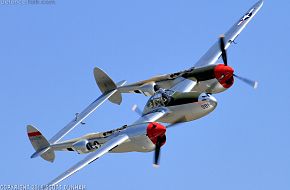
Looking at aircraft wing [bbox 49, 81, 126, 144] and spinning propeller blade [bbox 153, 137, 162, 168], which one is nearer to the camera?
spinning propeller blade [bbox 153, 137, 162, 168]

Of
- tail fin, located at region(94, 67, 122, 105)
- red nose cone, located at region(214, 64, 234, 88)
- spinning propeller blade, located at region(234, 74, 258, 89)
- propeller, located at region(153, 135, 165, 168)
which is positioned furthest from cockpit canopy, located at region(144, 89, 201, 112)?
tail fin, located at region(94, 67, 122, 105)

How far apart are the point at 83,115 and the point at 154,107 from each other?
29.4 feet

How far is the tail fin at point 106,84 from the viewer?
6431 centimetres

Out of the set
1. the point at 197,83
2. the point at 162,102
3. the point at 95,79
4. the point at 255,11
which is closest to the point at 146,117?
the point at 162,102

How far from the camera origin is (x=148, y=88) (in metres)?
61.5

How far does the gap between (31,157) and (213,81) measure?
15.6m

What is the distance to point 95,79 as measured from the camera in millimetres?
65188

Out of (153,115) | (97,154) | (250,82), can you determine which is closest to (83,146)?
(97,154)

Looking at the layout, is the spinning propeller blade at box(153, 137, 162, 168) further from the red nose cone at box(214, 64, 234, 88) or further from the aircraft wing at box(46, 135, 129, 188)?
the red nose cone at box(214, 64, 234, 88)

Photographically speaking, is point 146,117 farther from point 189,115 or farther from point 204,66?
point 204,66

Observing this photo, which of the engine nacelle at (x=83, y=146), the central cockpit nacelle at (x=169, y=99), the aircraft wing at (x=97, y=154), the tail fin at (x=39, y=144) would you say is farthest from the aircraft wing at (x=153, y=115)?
the tail fin at (x=39, y=144)

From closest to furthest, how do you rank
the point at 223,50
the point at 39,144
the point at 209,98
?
the point at 209,98 < the point at 39,144 < the point at 223,50

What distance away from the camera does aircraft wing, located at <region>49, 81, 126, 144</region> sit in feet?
195

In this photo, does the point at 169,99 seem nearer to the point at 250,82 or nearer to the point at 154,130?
the point at 154,130
